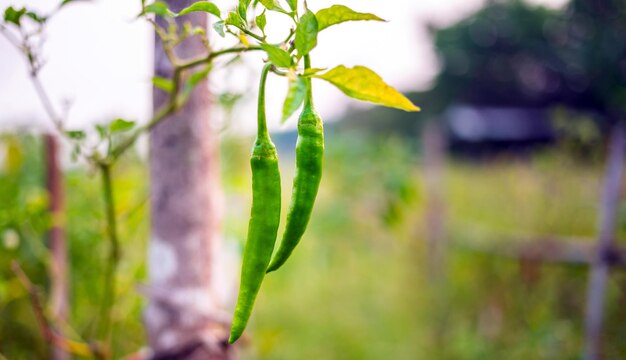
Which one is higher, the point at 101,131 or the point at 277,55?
the point at 277,55

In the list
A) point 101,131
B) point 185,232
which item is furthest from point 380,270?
point 101,131

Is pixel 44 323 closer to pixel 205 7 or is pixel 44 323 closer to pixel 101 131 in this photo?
pixel 101 131

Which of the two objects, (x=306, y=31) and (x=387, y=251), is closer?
(x=306, y=31)

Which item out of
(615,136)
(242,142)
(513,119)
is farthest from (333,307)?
(513,119)

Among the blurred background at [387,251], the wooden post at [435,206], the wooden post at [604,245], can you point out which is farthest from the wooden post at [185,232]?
the wooden post at [435,206]

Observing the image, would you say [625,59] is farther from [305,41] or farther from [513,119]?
[305,41]

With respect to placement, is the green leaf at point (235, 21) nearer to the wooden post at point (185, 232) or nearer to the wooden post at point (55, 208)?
the wooden post at point (185, 232)

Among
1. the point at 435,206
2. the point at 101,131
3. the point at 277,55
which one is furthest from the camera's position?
the point at 435,206

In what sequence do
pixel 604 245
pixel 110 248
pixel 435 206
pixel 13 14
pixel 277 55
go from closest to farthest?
pixel 277 55 → pixel 13 14 → pixel 110 248 → pixel 604 245 → pixel 435 206
